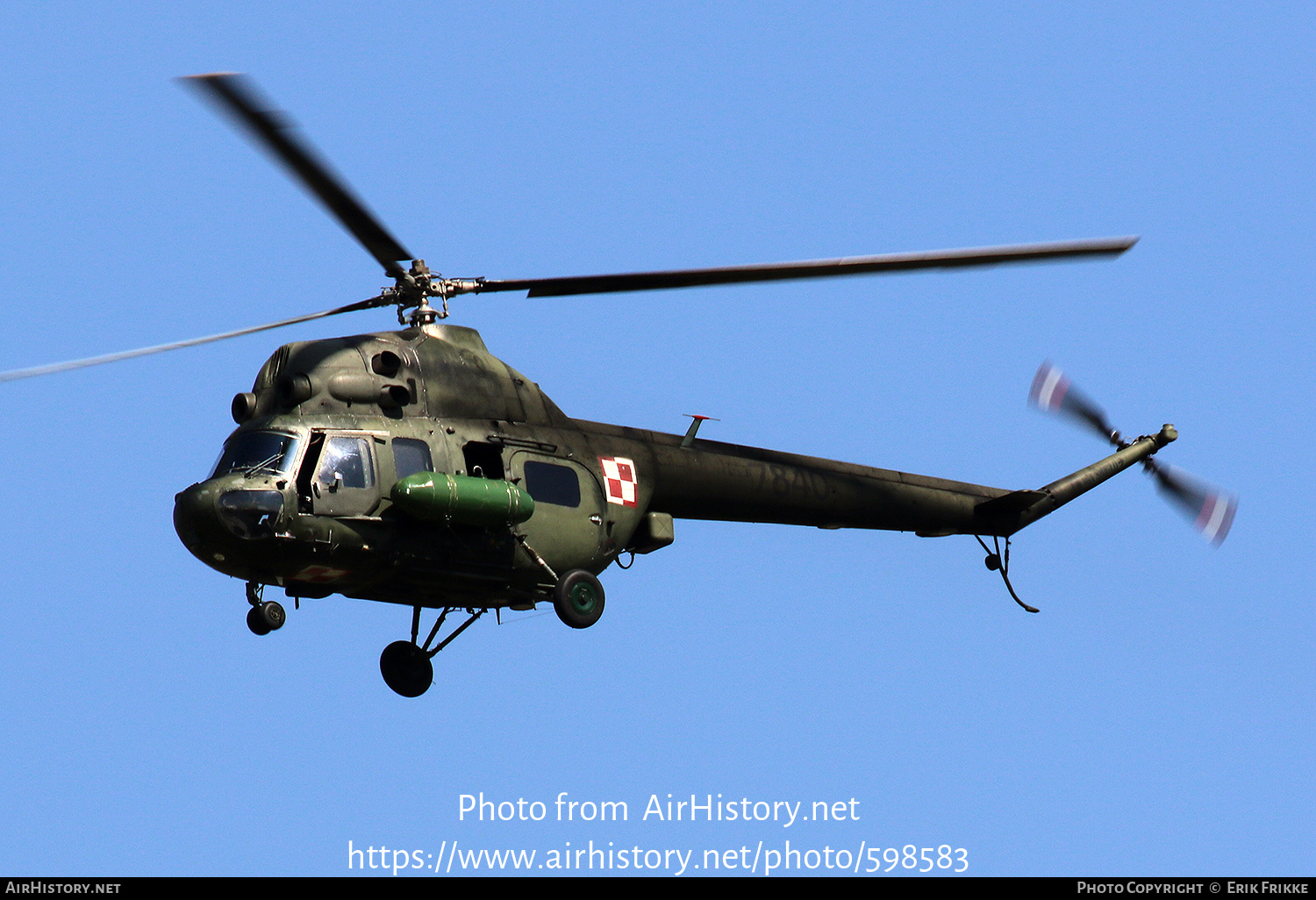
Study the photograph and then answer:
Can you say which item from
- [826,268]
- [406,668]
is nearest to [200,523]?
[406,668]

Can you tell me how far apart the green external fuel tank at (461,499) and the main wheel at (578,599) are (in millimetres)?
1016

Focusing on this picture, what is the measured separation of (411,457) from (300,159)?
413 centimetres

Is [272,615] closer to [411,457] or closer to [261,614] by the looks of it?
[261,614]

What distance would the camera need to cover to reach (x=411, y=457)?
64.7ft

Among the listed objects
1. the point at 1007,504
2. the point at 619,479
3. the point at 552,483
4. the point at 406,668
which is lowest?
the point at 406,668

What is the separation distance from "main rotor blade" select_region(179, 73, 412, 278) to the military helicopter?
32 mm

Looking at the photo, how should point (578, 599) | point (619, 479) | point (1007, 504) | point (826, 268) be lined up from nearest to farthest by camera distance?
point (826, 268), point (578, 599), point (619, 479), point (1007, 504)

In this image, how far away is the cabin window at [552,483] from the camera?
20.6 metres

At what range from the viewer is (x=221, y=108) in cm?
1538

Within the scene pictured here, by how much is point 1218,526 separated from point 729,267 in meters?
10.9
